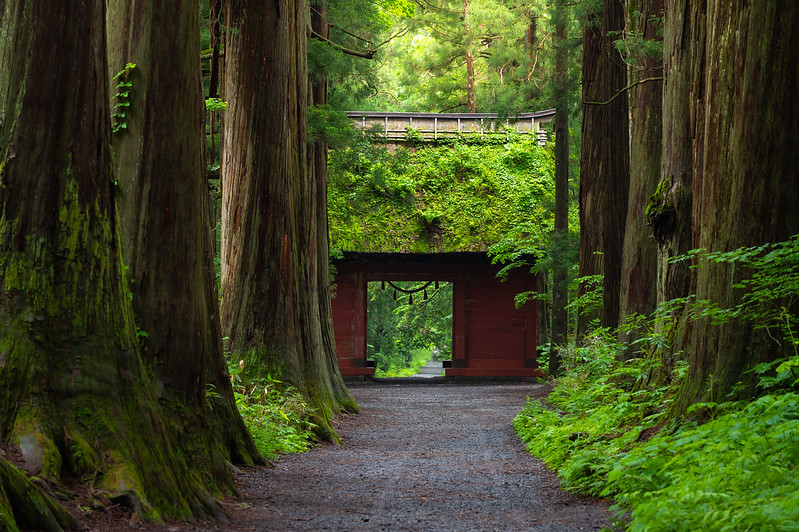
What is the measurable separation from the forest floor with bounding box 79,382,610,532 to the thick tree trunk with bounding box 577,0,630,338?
3499mm

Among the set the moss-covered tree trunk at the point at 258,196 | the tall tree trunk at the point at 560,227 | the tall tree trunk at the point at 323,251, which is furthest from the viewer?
the tall tree trunk at the point at 560,227

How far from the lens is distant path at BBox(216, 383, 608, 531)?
17.1 feet

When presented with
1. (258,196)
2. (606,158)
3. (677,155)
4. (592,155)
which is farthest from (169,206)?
(592,155)

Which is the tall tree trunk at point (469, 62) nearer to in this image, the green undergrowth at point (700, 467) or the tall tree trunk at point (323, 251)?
the tall tree trunk at point (323, 251)

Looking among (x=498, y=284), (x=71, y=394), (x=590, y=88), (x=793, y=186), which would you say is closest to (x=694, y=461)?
(x=793, y=186)

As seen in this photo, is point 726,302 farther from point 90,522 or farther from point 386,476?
point 90,522

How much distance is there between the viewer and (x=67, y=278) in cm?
455

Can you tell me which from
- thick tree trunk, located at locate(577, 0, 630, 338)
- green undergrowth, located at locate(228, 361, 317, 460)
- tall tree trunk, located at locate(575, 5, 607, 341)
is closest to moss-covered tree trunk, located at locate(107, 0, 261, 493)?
green undergrowth, located at locate(228, 361, 317, 460)

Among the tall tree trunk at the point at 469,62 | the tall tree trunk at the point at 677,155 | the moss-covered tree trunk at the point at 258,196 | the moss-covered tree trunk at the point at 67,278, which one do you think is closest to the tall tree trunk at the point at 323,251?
the moss-covered tree trunk at the point at 258,196

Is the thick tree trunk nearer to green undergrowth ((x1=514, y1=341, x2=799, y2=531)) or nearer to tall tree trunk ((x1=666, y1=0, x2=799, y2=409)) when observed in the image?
green undergrowth ((x1=514, y1=341, x2=799, y2=531))

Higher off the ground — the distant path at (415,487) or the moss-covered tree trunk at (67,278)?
the moss-covered tree trunk at (67,278)

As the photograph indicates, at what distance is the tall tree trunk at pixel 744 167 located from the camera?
567 cm

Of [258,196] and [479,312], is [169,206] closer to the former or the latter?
[258,196]

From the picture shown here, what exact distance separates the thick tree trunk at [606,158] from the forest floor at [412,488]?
3499mm
